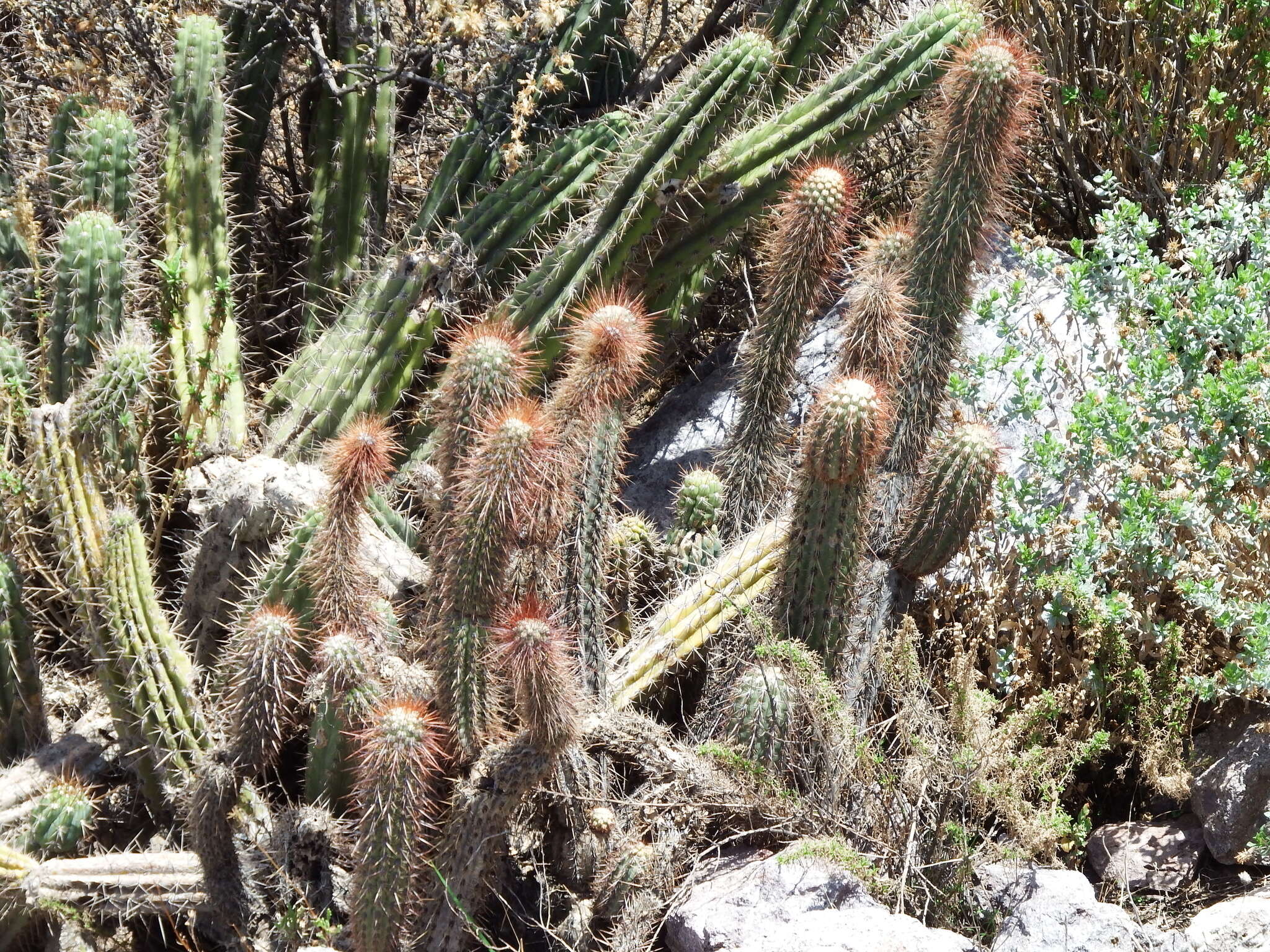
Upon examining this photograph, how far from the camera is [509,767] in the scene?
105 inches

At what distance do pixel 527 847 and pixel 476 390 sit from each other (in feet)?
3.91

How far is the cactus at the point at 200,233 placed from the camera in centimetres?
364

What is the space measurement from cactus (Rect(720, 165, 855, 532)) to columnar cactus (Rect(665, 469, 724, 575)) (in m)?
0.08

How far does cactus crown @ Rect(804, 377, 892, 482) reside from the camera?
2.92 m

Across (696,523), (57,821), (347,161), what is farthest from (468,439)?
(347,161)

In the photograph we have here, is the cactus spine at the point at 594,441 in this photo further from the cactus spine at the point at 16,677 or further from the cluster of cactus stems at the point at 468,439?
the cactus spine at the point at 16,677

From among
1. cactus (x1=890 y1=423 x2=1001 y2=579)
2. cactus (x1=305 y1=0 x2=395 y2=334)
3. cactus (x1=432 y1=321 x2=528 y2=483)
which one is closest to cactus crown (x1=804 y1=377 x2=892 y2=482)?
cactus (x1=890 y1=423 x2=1001 y2=579)

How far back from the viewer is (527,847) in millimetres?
3072

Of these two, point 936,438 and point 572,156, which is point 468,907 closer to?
point 936,438

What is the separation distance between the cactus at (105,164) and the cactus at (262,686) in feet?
4.74

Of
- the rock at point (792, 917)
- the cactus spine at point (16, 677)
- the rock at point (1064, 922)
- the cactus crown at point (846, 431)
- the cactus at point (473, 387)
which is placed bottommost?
the cactus spine at point (16, 677)

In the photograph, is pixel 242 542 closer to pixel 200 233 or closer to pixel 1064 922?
pixel 200 233

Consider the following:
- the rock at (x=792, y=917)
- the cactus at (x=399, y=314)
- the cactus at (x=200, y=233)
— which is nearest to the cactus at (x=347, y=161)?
the cactus at (x=399, y=314)

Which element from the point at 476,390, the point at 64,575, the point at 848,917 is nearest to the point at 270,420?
the point at 64,575
